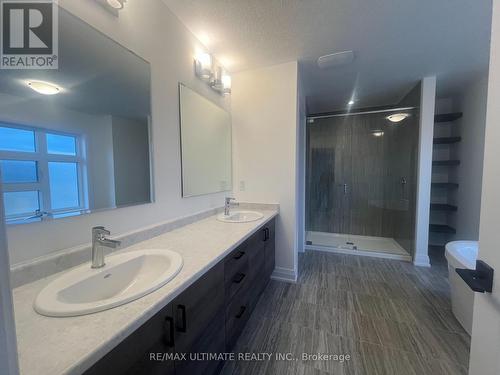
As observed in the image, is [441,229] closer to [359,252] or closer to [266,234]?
[359,252]

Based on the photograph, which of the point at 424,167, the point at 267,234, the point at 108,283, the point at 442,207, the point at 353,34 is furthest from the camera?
the point at 442,207

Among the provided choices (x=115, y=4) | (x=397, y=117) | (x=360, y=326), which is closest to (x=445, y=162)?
(x=397, y=117)

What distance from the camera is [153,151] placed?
133 centimetres

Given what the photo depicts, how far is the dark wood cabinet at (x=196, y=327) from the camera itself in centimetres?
61

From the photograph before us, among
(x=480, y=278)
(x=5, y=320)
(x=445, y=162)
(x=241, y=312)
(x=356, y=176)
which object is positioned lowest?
(x=241, y=312)

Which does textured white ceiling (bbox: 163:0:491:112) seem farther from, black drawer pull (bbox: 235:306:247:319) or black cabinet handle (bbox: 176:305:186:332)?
black drawer pull (bbox: 235:306:247:319)

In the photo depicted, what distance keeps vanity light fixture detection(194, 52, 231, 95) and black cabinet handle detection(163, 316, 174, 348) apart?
1836 mm

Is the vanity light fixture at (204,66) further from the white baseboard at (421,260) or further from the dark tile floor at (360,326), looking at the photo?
the white baseboard at (421,260)

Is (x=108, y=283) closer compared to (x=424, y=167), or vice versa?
(x=108, y=283)

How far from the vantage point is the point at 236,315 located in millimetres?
1312

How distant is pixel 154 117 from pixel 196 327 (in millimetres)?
1256

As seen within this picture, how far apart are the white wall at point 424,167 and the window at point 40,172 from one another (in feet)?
11.2

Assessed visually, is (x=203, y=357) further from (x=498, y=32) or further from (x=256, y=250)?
(x=498, y=32)

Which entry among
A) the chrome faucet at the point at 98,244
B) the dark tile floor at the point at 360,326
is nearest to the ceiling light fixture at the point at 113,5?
the chrome faucet at the point at 98,244
